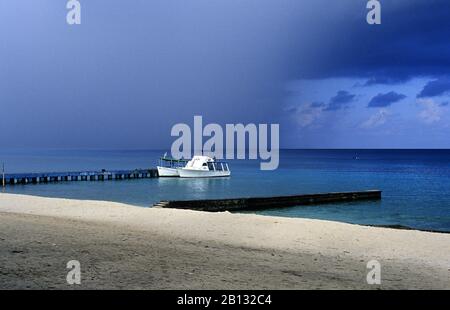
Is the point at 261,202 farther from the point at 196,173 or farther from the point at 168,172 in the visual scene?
the point at 168,172

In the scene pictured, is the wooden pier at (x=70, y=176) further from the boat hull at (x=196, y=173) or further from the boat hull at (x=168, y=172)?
the boat hull at (x=196, y=173)

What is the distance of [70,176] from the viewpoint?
2904 inches

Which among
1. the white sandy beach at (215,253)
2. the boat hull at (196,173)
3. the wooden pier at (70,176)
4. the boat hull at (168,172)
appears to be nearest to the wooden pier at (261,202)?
the white sandy beach at (215,253)

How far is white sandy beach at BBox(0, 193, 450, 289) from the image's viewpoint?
9445mm

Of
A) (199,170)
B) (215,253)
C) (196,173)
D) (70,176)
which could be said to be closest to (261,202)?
(215,253)

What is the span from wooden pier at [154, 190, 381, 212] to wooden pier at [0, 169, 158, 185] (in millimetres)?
39302

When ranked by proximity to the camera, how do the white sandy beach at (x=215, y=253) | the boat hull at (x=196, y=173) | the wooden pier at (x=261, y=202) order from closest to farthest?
the white sandy beach at (x=215, y=253) < the wooden pier at (x=261, y=202) < the boat hull at (x=196, y=173)

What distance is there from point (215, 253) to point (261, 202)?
95.9ft

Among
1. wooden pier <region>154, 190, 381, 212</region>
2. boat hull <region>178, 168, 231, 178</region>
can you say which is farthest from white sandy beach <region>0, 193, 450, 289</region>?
boat hull <region>178, 168, 231, 178</region>

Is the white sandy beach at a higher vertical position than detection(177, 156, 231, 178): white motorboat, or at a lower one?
lower

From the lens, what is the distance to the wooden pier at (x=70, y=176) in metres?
68.5

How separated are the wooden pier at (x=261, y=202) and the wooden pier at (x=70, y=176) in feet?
129

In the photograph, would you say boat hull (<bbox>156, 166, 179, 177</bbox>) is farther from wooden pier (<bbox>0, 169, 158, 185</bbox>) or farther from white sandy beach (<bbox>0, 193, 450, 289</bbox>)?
white sandy beach (<bbox>0, 193, 450, 289</bbox>)
